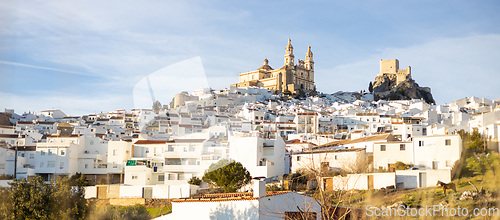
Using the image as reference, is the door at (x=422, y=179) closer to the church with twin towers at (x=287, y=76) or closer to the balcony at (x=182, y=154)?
the balcony at (x=182, y=154)

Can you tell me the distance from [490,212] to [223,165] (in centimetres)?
1127

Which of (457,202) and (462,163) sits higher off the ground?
(462,163)

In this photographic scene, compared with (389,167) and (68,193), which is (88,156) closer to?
(68,193)

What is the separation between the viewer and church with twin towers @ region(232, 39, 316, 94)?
6075 centimetres

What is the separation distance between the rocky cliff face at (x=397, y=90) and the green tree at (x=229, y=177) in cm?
4644

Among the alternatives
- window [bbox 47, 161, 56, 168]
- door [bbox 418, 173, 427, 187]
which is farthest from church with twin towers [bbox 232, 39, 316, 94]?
door [bbox 418, 173, 427, 187]

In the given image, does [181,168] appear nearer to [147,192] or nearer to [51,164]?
[147,192]

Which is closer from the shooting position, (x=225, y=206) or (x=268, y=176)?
(x=225, y=206)

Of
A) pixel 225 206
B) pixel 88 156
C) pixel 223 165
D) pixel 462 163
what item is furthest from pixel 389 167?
pixel 88 156

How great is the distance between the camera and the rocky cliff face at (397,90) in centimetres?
5847

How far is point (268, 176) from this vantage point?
1759 centimetres

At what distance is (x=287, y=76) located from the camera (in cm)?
6156

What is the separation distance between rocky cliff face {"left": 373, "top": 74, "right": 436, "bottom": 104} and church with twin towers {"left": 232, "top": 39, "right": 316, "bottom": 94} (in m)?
9.94

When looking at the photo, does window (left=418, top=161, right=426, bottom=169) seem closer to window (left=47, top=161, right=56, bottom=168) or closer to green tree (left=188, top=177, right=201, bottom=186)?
green tree (left=188, top=177, right=201, bottom=186)
